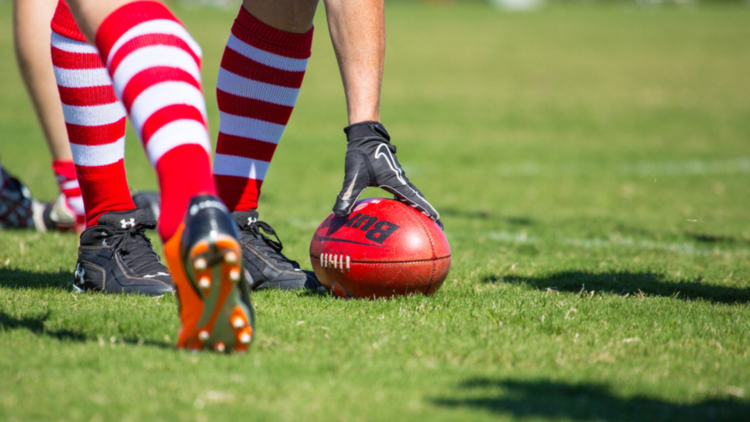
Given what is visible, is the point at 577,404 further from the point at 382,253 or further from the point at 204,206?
the point at 382,253

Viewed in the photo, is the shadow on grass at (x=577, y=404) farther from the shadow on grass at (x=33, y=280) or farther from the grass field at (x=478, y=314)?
the shadow on grass at (x=33, y=280)

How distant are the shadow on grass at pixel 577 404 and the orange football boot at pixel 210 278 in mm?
536

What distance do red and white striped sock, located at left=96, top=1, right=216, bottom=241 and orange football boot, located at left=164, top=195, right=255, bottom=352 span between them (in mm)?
75

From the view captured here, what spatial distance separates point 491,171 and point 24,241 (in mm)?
5471

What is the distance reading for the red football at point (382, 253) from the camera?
2682 millimetres

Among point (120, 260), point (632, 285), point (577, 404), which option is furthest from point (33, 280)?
point (632, 285)

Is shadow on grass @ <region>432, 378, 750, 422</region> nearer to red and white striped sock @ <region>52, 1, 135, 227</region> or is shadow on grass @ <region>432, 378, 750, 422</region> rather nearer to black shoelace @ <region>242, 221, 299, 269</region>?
black shoelace @ <region>242, 221, 299, 269</region>

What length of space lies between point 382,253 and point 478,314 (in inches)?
17.2

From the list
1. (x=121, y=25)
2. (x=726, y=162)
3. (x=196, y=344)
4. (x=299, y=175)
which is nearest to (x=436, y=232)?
(x=196, y=344)

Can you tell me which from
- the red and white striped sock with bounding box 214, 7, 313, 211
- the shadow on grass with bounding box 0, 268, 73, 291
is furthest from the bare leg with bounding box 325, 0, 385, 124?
the shadow on grass with bounding box 0, 268, 73, 291

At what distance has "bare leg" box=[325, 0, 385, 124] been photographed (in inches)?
100

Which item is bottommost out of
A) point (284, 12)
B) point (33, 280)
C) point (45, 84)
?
point (33, 280)

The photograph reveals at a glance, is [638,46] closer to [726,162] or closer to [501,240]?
[726,162]

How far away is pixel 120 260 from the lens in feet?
9.17
